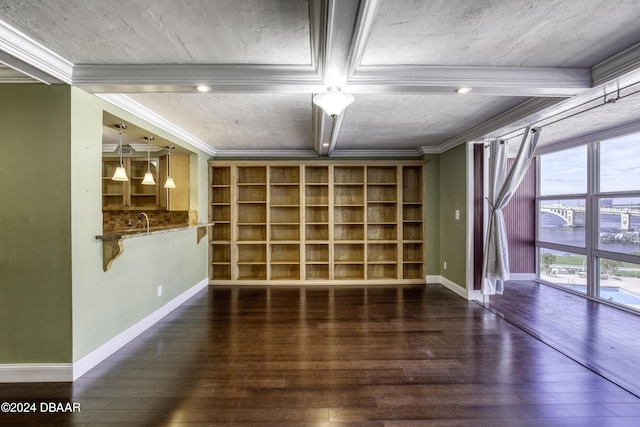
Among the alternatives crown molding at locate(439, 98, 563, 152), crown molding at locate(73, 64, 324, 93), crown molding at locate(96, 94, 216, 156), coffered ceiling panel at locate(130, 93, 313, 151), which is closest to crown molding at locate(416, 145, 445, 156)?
crown molding at locate(439, 98, 563, 152)

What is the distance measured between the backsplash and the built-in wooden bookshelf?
56cm

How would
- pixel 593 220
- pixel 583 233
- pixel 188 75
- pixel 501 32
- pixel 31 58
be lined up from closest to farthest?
pixel 501 32, pixel 31 58, pixel 188 75, pixel 593 220, pixel 583 233

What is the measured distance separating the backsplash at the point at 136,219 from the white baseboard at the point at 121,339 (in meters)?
1.28

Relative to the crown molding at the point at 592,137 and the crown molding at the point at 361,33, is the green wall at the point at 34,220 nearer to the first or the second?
Answer: the crown molding at the point at 361,33

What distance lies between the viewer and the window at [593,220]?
11.8ft

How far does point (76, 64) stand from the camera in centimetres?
208

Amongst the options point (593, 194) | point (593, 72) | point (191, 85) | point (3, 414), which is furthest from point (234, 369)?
point (593, 194)

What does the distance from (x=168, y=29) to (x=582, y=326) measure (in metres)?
4.78

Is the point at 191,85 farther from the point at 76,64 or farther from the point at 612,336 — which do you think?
the point at 612,336

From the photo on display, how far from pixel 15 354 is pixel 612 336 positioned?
18.0 feet

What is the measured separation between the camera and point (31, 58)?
1819 millimetres

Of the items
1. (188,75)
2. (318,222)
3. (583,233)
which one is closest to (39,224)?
(188,75)

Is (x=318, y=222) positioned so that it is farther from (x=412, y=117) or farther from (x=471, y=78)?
(x=471, y=78)

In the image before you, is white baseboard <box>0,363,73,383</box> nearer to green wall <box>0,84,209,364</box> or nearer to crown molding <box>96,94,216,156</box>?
green wall <box>0,84,209,364</box>
